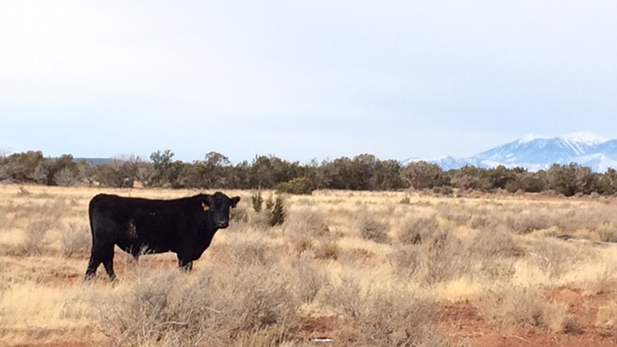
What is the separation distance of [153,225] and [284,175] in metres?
52.4

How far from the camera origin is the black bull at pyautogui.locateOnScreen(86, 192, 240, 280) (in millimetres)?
9695

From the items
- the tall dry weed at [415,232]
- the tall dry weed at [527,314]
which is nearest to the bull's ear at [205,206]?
the tall dry weed at [527,314]

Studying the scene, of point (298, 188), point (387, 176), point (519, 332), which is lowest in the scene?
point (519, 332)

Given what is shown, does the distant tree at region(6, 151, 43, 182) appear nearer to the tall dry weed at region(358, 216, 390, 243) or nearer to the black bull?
the tall dry weed at region(358, 216, 390, 243)

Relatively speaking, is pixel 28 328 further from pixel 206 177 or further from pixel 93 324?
pixel 206 177

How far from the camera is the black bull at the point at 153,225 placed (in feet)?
31.8

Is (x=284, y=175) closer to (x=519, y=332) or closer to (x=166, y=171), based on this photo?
Result: (x=166, y=171)

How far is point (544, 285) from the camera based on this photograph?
35.1 ft

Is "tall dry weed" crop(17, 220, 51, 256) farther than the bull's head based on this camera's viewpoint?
Yes

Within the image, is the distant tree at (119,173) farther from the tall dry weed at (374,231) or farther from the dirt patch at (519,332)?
the dirt patch at (519,332)

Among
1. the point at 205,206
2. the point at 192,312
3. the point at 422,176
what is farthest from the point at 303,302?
the point at 422,176

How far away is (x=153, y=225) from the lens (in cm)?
992

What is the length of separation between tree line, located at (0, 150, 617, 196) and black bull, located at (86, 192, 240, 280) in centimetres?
3634

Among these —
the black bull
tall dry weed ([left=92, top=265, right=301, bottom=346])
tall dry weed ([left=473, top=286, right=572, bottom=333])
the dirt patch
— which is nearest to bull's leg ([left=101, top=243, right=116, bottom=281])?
the black bull
